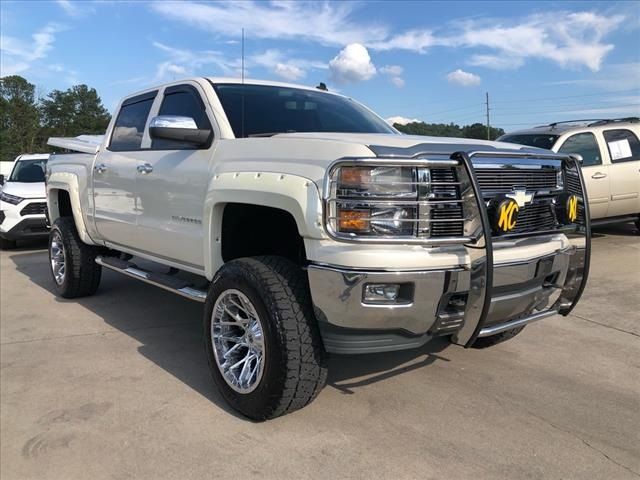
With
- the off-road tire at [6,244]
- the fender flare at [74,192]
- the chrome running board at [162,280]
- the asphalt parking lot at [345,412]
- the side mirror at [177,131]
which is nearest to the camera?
the asphalt parking lot at [345,412]

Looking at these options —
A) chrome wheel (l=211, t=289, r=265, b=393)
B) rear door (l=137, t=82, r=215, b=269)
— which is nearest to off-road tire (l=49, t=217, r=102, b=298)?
rear door (l=137, t=82, r=215, b=269)

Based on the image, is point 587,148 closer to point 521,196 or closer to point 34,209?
point 521,196

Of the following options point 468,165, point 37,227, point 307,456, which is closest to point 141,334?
point 307,456

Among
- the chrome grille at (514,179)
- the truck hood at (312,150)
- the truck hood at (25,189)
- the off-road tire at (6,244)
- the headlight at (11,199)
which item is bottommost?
the off-road tire at (6,244)

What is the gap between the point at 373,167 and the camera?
8.55 feet

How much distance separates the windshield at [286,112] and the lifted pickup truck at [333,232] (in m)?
0.02

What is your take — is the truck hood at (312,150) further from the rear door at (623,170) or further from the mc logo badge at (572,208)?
the rear door at (623,170)

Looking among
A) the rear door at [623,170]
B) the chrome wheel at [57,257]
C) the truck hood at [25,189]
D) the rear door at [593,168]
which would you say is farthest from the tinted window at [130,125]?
the rear door at [623,170]

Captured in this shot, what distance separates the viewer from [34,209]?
973 centimetres

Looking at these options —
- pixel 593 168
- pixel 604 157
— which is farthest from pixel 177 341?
pixel 604 157

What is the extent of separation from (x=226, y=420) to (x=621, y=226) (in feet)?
31.6

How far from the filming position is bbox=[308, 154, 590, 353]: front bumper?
103 inches

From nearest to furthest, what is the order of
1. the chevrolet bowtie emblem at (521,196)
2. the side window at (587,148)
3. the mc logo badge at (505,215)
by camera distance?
the mc logo badge at (505,215) < the chevrolet bowtie emblem at (521,196) < the side window at (587,148)

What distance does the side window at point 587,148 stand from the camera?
27.3 ft
